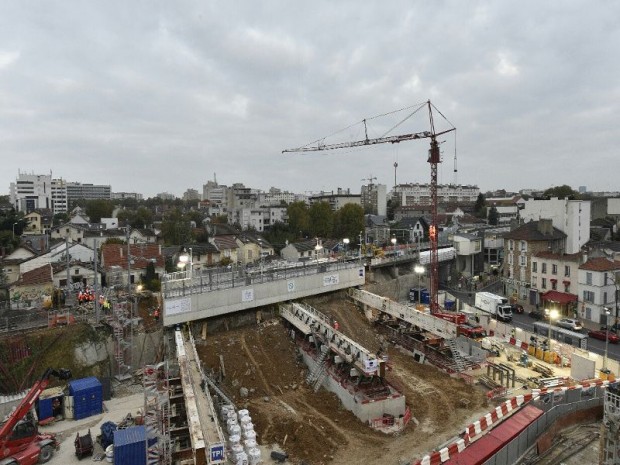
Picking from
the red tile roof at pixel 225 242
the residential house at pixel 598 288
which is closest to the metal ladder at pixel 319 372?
the residential house at pixel 598 288

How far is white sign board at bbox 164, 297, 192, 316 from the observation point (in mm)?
22844

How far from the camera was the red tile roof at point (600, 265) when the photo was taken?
29797mm

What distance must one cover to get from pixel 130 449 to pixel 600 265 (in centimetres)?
3114

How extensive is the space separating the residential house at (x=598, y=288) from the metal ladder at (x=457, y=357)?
1372cm

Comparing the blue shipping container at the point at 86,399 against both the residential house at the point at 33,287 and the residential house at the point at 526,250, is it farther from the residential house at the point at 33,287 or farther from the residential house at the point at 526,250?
the residential house at the point at 526,250

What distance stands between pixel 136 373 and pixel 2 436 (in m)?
8.48

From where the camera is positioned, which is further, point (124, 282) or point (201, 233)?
point (201, 233)

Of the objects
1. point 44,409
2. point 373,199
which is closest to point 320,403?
point 44,409

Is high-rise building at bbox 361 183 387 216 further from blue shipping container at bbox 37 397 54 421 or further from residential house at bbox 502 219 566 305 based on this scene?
blue shipping container at bbox 37 397 54 421

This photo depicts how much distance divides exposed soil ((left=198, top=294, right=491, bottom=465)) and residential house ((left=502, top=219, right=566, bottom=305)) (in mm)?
17135

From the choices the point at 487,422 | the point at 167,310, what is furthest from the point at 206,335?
the point at 487,422

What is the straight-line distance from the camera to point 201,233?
6150 centimetres

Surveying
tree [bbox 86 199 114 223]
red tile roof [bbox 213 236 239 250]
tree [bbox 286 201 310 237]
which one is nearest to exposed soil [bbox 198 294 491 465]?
red tile roof [bbox 213 236 239 250]

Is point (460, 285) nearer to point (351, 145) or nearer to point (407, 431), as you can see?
point (351, 145)
